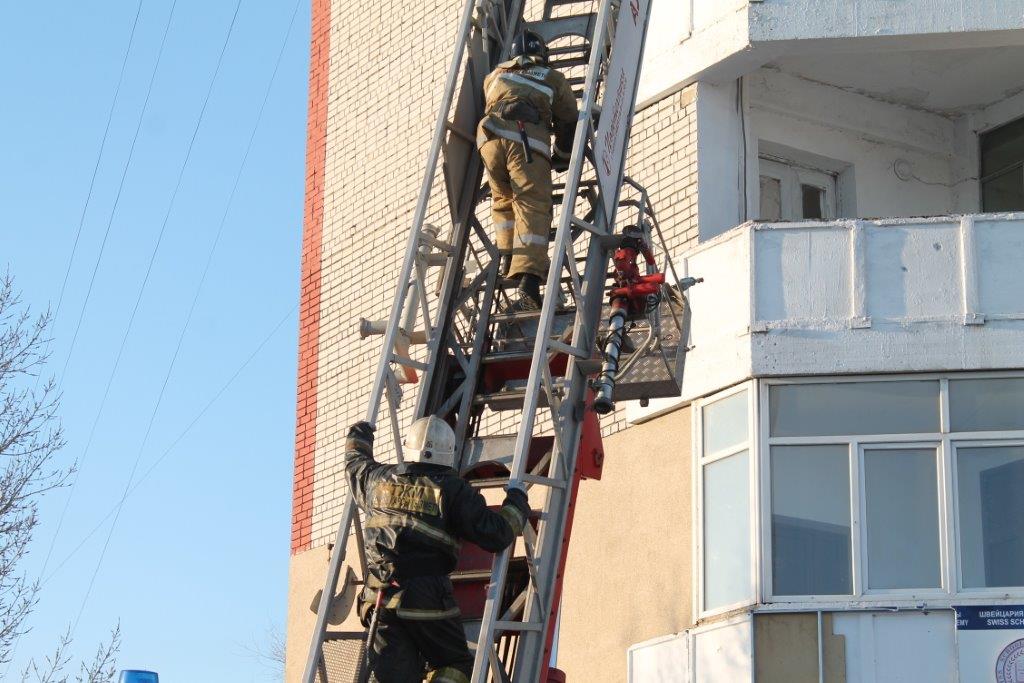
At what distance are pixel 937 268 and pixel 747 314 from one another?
4.72 feet

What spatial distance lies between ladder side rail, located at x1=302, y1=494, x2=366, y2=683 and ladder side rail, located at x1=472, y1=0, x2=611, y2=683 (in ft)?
2.67

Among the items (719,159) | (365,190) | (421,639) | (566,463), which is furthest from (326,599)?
(365,190)

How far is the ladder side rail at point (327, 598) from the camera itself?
8.92 m

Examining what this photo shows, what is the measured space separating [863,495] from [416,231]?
417 cm

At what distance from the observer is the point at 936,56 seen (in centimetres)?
1480

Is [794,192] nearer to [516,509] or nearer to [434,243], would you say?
[434,243]

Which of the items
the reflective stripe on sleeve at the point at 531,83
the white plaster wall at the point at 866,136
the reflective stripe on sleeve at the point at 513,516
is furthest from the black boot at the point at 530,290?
the white plaster wall at the point at 866,136

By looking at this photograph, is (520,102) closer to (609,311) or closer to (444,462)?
(609,311)

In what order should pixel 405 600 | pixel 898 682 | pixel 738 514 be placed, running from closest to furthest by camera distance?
pixel 405 600 < pixel 898 682 < pixel 738 514

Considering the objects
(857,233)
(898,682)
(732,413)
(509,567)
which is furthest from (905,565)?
(509,567)

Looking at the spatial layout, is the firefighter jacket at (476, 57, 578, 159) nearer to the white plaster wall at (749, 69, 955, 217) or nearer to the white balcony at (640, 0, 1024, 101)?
the white balcony at (640, 0, 1024, 101)

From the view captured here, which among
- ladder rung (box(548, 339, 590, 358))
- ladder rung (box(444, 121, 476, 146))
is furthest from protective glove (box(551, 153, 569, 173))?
ladder rung (box(548, 339, 590, 358))

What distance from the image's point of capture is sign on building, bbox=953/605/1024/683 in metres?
11.6

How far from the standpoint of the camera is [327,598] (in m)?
9.05
